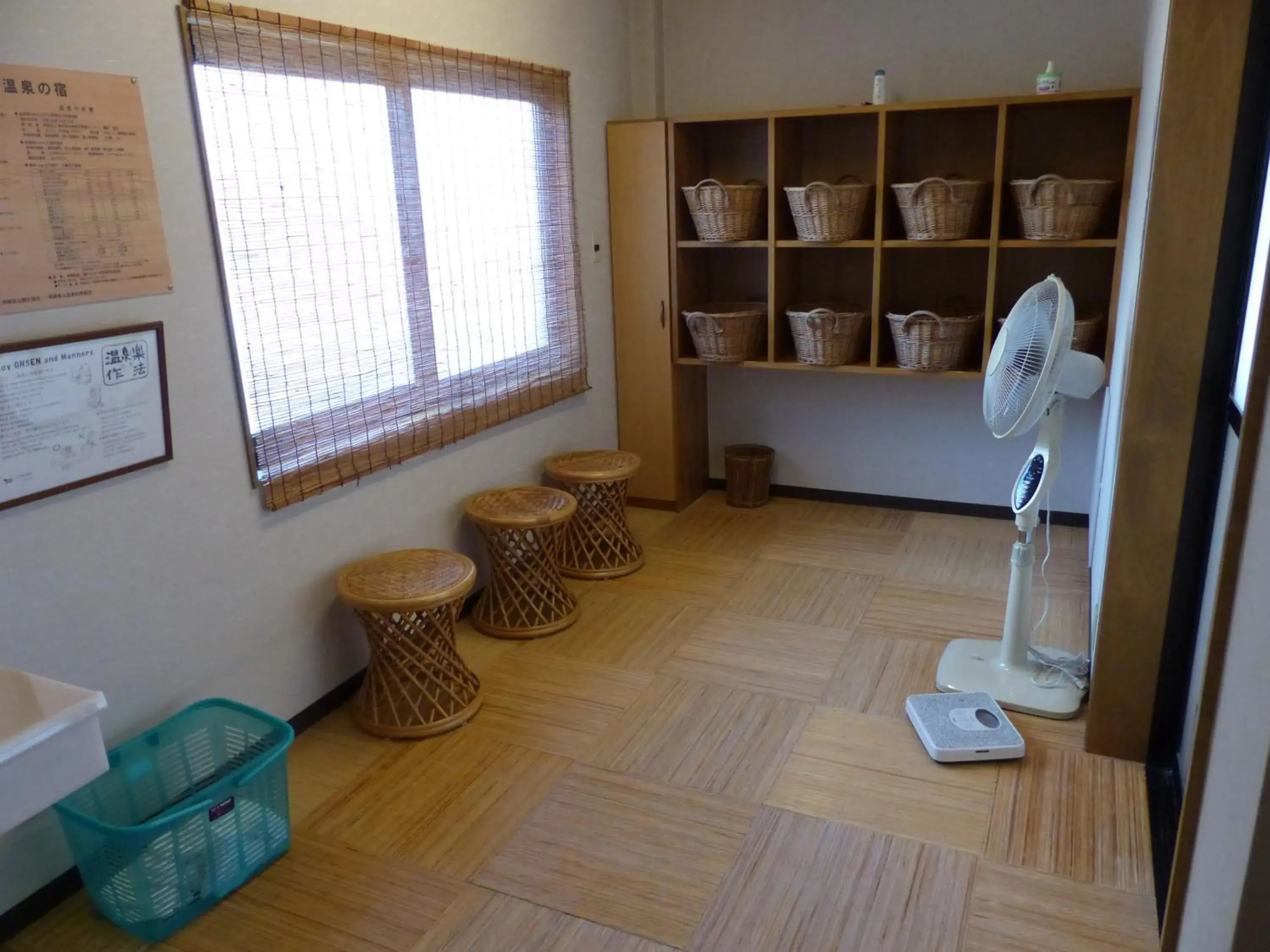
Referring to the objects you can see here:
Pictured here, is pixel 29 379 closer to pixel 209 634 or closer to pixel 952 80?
pixel 209 634

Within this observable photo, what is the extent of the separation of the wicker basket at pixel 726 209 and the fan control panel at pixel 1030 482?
5.52ft

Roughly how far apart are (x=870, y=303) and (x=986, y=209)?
0.61 meters

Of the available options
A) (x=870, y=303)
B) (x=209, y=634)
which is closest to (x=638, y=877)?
(x=209, y=634)

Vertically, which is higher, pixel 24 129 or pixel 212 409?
pixel 24 129

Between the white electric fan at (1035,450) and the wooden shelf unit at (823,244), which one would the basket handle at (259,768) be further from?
the wooden shelf unit at (823,244)

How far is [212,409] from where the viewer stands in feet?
7.47

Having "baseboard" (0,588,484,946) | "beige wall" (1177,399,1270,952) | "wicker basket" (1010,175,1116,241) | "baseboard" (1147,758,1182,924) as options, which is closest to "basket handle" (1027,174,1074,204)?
"wicker basket" (1010,175,1116,241)

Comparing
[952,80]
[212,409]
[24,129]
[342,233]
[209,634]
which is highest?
[952,80]

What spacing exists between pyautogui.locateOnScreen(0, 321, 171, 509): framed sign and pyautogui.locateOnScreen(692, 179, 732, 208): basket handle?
226 centimetres

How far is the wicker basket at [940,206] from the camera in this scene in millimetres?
3352

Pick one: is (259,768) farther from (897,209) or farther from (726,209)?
(897,209)

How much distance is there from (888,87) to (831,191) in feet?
1.90

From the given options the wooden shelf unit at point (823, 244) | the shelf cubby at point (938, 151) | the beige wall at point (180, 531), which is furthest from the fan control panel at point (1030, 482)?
the beige wall at point (180, 531)

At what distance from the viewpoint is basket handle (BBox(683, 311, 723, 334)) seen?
152 inches
